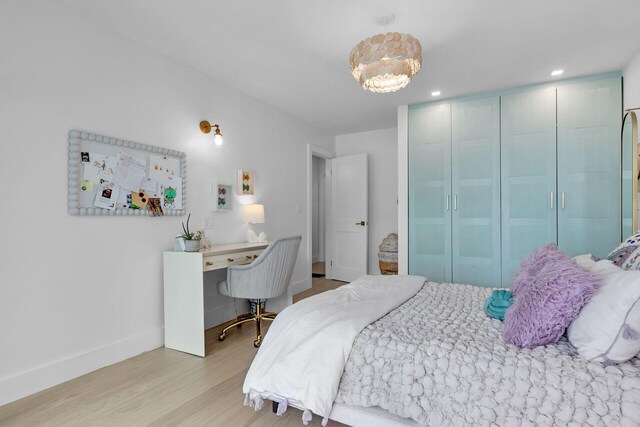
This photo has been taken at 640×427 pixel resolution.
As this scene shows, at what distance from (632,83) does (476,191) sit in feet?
5.17

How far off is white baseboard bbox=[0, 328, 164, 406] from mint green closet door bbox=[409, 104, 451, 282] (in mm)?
2925

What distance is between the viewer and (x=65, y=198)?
2.12 meters

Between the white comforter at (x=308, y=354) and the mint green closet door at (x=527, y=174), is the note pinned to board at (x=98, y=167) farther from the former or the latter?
the mint green closet door at (x=527, y=174)

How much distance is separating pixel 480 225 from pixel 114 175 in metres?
3.60

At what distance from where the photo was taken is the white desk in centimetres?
246

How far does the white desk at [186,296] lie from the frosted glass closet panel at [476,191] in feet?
8.65

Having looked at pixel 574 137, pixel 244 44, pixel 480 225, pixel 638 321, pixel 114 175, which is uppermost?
pixel 244 44

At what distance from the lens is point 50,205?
2.05 meters

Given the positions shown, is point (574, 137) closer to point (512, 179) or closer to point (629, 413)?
point (512, 179)

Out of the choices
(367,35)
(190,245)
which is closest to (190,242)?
(190,245)

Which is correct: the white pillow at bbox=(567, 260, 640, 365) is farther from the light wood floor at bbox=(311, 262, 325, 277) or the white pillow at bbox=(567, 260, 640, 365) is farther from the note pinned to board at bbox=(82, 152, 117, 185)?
the light wood floor at bbox=(311, 262, 325, 277)

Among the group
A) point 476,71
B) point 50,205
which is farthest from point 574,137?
point 50,205

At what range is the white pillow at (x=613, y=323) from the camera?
1.10 metres

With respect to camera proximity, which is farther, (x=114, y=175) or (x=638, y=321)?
(x=114, y=175)
